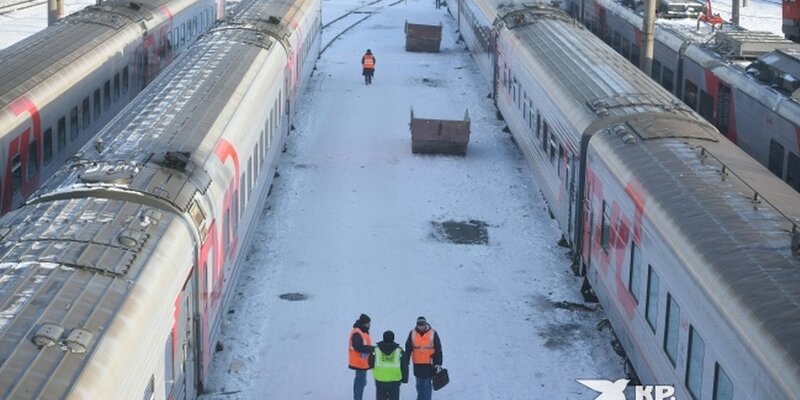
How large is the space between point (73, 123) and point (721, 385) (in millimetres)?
12791

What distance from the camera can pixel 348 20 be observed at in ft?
187

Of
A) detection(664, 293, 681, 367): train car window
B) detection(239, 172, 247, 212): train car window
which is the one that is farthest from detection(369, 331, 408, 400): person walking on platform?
detection(239, 172, 247, 212): train car window

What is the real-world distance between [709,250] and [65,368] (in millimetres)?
6426

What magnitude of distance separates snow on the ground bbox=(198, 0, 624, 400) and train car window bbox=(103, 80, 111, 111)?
363 centimetres

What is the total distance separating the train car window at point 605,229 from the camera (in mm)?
16141

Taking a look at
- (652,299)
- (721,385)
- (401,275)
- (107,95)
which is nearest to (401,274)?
(401,275)

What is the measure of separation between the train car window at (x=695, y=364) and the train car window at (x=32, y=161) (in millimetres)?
9774

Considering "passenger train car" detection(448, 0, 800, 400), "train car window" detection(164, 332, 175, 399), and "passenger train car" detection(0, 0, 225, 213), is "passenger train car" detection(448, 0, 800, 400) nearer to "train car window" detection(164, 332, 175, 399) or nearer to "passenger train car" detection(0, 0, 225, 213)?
"train car window" detection(164, 332, 175, 399)

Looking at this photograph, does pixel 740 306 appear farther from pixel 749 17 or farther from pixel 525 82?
pixel 749 17

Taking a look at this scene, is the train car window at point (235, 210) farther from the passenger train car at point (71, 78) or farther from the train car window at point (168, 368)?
the train car window at point (168, 368)

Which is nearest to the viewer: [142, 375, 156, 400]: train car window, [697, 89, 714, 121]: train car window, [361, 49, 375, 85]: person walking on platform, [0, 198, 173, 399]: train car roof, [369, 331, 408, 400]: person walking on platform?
[0, 198, 173, 399]: train car roof

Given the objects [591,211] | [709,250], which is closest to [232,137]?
[591,211]

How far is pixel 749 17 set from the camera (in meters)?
57.8

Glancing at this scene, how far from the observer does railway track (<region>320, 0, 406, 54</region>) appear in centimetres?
5052
